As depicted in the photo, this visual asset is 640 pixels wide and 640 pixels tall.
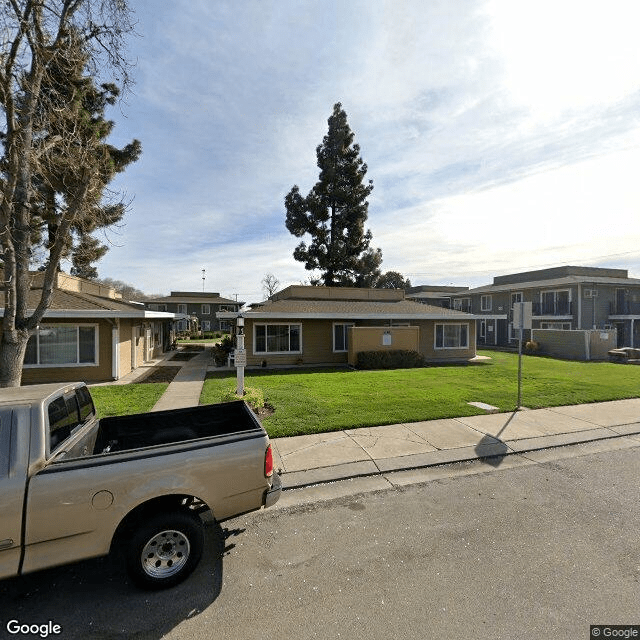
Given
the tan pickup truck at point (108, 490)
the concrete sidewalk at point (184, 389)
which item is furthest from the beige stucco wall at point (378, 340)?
the tan pickup truck at point (108, 490)

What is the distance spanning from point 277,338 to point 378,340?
4942 mm

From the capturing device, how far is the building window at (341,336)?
18688 mm

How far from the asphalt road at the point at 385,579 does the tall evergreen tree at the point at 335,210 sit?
2830 cm

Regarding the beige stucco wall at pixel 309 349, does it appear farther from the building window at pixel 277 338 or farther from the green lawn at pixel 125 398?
the green lawn at pixel 125 398

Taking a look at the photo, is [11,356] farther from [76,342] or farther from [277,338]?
[277,338]

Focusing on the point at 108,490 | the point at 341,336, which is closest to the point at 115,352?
the point at 341,336

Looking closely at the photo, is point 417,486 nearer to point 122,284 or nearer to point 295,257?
point 295,257

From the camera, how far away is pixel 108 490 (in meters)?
3.08

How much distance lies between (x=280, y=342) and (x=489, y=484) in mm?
13160

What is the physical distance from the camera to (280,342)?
58.0 ft

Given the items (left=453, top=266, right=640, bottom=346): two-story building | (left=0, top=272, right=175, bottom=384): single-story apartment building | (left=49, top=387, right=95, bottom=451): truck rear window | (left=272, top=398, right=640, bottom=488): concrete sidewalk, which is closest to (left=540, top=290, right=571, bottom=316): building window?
(left=453, top=266, right=640, bottom=346): two-story building

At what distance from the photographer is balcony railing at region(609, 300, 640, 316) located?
27.0m

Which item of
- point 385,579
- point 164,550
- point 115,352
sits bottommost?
point 385,579

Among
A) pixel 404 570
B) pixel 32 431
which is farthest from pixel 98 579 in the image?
pixel 404 570
